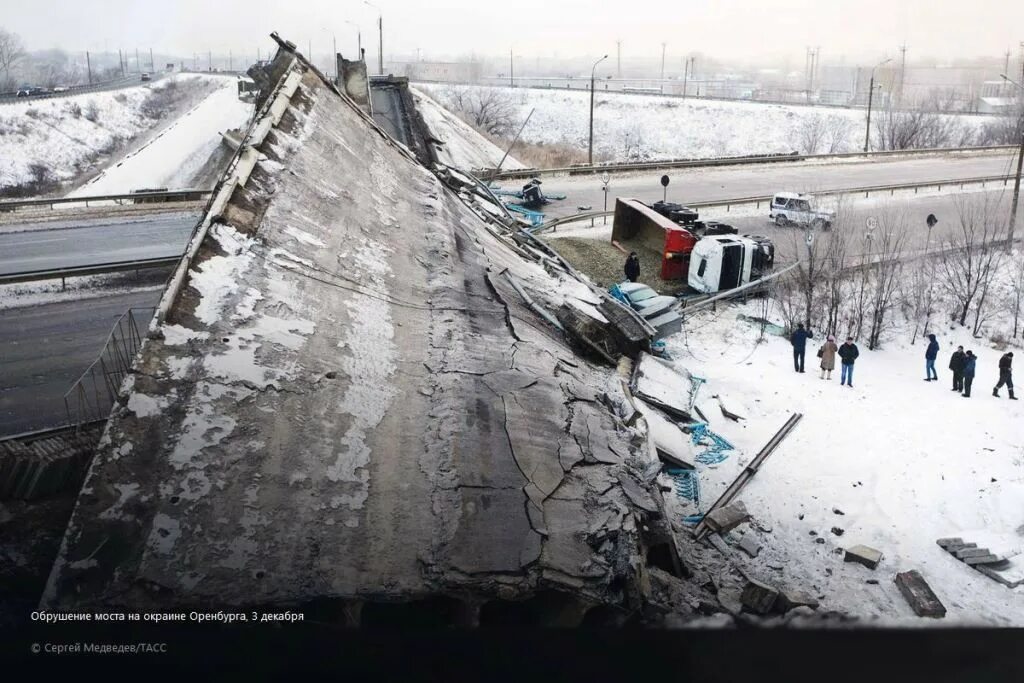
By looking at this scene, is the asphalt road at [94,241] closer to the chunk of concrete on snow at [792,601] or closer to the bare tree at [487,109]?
the chunk of concrete on snow at [792,601]

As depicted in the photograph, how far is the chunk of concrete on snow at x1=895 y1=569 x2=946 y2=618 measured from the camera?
4332 mm

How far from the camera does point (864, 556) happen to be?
4758 mm

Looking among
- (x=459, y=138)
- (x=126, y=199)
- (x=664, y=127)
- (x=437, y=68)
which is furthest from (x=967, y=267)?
(x=664, y=127)

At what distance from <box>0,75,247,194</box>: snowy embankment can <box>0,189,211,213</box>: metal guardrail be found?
3.19m

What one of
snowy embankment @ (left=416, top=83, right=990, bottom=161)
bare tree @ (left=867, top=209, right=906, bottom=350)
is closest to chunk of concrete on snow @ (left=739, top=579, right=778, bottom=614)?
bare tree @ (left=867, top=209, right=906, bottom=350)

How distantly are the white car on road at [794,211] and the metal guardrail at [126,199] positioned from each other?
9244 mm

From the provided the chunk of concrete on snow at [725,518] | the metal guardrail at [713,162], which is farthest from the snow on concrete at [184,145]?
the metal guardrail at [713,162]

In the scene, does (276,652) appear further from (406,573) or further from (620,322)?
(620,322)

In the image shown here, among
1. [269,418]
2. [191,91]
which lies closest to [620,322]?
[191,91]

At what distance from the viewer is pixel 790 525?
17.1 ft

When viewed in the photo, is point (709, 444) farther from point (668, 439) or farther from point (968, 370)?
point (968, 370)

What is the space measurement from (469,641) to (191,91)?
5.50 meters

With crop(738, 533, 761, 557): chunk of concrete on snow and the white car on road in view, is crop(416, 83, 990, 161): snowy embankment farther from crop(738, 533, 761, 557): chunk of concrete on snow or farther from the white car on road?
crop(738, 533, 761, 557): chunk of concrete on snow

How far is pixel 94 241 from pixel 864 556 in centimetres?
834
